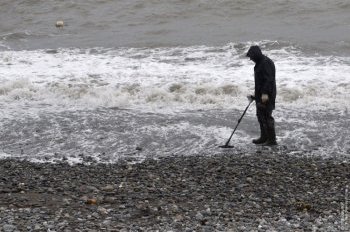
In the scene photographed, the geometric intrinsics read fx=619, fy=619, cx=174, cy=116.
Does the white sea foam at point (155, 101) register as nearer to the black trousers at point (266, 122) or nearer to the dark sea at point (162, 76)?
the dark sea at point (162, 76)

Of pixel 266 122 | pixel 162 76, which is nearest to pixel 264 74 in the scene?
pixel 266 122

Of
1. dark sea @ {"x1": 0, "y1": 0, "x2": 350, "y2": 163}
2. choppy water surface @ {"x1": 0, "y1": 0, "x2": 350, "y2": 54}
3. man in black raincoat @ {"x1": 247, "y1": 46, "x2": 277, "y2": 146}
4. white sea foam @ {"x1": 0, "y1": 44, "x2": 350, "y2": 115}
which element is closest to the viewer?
man in black raincoat @ {"x1": 247, "y1": 46, "x2": 277, "y2": 146}

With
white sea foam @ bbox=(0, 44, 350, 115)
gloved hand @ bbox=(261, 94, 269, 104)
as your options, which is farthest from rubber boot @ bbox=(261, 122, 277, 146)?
white sea foam @ bbox=(0, 44, 350, 115)

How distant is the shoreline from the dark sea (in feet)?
2.64

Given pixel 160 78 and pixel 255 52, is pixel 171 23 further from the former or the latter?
pixel 255 52

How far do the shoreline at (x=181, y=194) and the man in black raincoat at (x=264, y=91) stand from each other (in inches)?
25.3

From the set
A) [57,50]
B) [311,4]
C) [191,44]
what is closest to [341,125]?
[191,44]

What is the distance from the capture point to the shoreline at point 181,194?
7570 millimetres

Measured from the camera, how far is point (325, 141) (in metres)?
11.6

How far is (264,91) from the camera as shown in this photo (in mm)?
11227

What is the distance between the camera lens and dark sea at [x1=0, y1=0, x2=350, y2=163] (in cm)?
1181

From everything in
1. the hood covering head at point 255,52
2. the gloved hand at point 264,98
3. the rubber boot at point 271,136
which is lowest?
the rubber boot at point 271,136

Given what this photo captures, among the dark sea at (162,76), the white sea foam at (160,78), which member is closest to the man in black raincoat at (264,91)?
the dark sea at (162,76)

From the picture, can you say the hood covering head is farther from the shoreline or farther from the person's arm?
the shoreline
